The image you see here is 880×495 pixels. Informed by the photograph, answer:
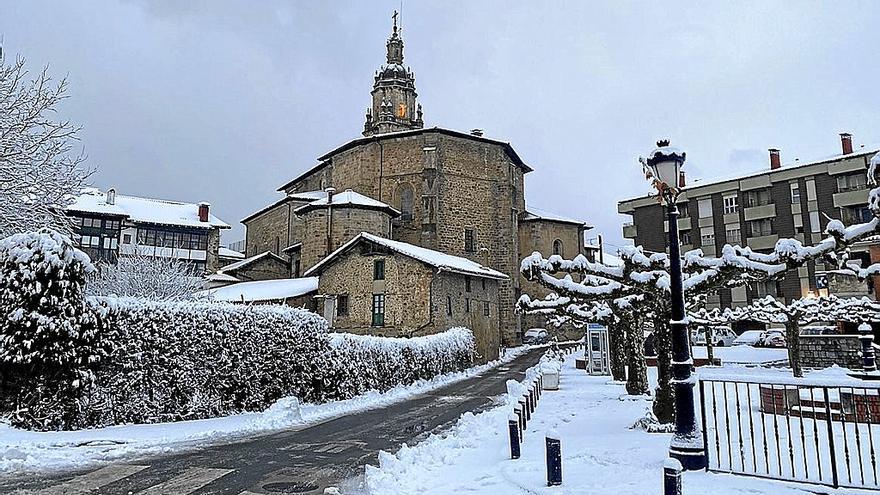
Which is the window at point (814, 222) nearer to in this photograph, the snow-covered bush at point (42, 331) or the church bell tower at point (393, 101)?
the church bell tower at point (393, 101)

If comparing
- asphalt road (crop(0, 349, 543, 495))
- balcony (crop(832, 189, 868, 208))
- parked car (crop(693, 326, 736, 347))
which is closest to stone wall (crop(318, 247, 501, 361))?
asphalt road (crop(0, 349, 543, 495))

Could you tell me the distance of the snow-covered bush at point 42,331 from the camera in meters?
9.93

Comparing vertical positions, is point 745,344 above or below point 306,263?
below

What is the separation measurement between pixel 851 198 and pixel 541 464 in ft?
132

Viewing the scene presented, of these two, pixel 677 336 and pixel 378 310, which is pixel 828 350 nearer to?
pixel 378 310

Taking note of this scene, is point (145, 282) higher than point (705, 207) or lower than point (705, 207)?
lower

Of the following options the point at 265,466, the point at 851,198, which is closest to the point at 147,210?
the point at 265,466

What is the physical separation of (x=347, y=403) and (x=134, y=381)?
5.69 metres

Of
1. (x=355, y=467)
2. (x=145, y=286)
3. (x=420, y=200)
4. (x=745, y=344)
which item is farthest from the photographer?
(x=420, y=200)

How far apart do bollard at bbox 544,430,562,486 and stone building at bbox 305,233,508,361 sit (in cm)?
2065

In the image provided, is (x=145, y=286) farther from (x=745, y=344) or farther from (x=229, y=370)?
(x=745, y=344)

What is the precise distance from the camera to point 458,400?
16.3m

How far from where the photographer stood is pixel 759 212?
4147 centimetres

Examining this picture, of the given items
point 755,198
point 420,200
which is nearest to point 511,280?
point 420,200
